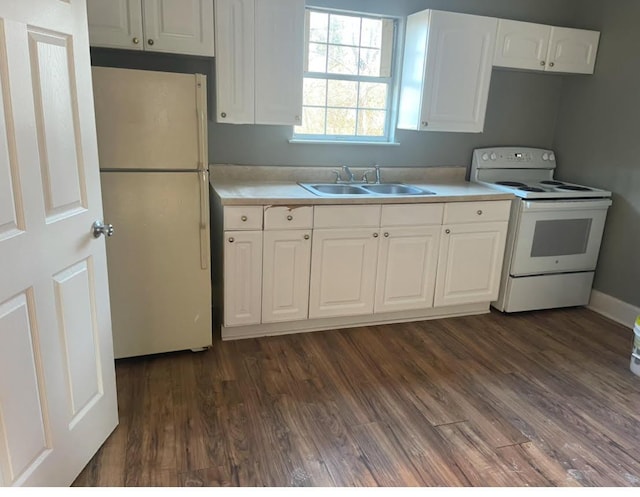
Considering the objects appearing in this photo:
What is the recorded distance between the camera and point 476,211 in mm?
3129

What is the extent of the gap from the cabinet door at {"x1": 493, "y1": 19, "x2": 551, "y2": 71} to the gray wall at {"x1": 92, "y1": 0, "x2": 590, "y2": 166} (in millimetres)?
304

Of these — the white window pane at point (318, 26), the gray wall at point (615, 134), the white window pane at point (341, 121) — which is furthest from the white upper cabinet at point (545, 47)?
the white window pane at point (318, 26)

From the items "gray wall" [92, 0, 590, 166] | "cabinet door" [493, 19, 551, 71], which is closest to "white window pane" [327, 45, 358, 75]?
"gray wall" [92, 0, 590, 166]

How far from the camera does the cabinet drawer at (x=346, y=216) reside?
2771 millimetres

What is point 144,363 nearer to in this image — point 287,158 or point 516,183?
point 287,158

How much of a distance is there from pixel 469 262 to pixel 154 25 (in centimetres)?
237

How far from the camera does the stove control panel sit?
3701mm

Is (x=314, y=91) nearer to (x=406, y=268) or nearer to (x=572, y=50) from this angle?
(x=406, y=268)

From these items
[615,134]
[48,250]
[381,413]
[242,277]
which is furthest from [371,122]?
[48,250]

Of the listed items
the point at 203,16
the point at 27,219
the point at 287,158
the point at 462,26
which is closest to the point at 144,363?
the point at 27,219

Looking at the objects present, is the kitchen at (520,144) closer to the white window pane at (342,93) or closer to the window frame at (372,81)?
the window frame at (372,81)

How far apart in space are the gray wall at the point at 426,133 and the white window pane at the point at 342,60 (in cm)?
26

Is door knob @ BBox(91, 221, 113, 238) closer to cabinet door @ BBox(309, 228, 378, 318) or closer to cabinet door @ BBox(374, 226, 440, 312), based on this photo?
cabinet door @ BBox(309, 228, 378, 318)
